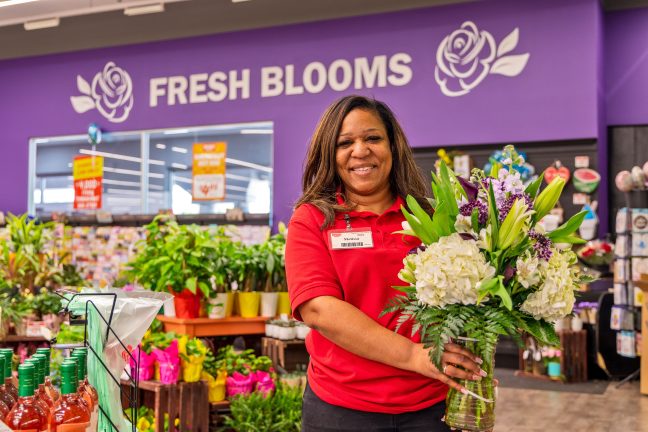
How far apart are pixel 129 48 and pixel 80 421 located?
9.63 meters

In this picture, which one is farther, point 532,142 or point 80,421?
point 532,142

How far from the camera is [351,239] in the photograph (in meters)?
1.91

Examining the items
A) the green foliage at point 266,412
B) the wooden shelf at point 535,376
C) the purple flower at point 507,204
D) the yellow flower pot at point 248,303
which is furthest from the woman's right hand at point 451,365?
the wooden shelf at point 535,376

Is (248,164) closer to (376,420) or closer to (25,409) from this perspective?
(376,420)

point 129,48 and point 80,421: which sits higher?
point 129,48

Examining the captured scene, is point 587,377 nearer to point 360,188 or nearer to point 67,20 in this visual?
point 360,188

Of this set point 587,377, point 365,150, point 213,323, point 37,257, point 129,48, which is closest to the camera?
point 365,150

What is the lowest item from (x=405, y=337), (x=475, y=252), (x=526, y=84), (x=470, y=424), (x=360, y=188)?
(x=470, y=424)

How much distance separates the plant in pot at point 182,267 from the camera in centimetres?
448

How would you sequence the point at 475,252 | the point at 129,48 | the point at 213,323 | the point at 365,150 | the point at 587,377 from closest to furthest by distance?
1. the point at 475,252
2. the point at 365,150
3. the point at 213,323
4. the point at 587,377
5. the point at 129,48

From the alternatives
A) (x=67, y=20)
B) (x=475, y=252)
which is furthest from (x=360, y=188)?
(x=67, y=20)

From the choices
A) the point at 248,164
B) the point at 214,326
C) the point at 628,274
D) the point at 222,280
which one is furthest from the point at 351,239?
the point at 248,164

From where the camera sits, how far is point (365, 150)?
1972 mm

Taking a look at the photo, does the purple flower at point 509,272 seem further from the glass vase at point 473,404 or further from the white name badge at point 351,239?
the white name badge at point 351,239
